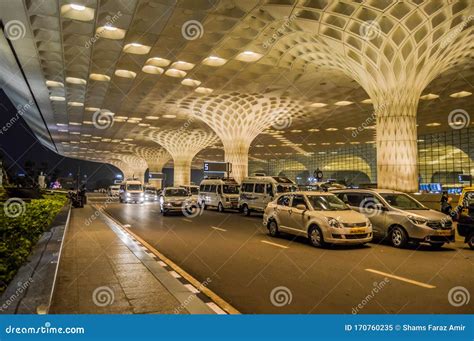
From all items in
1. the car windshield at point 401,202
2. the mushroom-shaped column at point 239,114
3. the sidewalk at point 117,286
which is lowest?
the sidewalk at point 117,286

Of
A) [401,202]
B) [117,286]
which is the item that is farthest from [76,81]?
[117,286]

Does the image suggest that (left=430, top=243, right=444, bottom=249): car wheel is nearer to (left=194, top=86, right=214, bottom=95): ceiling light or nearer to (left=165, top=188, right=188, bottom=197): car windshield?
(left=165, top=188, right=188, bottom=197): car windshield

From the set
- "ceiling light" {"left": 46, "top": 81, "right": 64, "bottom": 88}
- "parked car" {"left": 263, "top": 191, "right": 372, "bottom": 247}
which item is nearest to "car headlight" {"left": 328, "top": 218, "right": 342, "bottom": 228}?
"parked car" {"left": 263, "top": 191, "right": 372, "bottom": 247}

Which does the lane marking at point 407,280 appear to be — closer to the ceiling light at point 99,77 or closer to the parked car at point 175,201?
the parked car at point 175,201

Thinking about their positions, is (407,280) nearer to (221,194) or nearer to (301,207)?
(301,207)

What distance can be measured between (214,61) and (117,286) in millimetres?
16365

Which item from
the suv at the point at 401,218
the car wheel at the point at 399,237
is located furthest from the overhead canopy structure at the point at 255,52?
the car wheel at the point at 399,237

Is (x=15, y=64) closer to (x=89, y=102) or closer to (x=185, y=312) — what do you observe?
(x=89, y=102)

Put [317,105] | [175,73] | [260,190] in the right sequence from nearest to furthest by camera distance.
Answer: [175,73]
[260,190]
[317,105]

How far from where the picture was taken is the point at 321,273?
8102 millimetres

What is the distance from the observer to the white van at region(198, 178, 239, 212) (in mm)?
26891

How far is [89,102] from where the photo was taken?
3014 cm

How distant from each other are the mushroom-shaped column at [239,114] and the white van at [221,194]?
653 cm

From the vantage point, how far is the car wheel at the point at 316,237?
11333 millimetres
